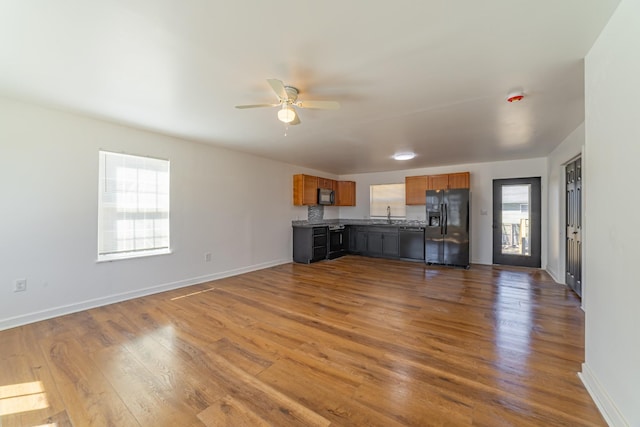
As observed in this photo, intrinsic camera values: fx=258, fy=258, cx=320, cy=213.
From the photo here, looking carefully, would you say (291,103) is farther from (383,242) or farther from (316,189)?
(383,242)

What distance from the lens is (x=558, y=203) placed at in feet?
14.7

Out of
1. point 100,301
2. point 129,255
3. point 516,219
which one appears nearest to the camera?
point 100,301

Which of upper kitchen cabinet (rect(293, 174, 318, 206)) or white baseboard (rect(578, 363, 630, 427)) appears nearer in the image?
white baseboard (rect(578, 363, 630, 427))

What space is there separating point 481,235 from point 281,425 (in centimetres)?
604

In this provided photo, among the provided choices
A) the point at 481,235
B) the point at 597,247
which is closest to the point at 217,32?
the point at 597,247

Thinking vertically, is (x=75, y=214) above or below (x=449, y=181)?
below

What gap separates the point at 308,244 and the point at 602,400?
194 inches

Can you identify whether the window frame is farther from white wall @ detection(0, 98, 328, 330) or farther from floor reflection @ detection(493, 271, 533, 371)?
white wall @ detection(0, 98, 328, 330)

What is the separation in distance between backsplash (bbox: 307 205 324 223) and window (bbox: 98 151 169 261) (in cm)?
366

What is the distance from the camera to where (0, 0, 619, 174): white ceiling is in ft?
4.96

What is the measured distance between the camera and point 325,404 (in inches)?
64.1

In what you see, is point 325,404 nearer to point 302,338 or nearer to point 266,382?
point 266,382

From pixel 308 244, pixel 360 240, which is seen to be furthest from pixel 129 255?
pixel 360 240

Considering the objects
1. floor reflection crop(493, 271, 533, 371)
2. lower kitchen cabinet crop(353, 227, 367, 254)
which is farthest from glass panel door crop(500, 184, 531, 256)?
lower kitchen cabinet crop(353, 227, 367, 254)
